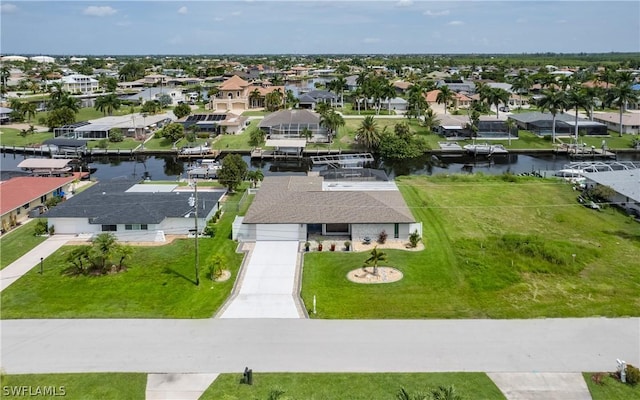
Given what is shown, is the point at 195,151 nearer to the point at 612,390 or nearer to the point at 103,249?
the point at 103,249

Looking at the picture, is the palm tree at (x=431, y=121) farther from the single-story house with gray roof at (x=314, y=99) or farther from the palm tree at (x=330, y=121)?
the single-story house with gray roof at (x=314, y=99)

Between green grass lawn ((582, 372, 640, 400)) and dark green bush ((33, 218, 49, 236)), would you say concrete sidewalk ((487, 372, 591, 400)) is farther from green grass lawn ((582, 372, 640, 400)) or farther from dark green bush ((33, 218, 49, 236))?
dark green bush ((33, 218, 49, 236))

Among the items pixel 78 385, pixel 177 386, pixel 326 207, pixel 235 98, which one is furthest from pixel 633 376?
pixel 235 98

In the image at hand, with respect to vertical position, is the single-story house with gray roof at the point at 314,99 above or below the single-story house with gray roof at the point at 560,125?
above

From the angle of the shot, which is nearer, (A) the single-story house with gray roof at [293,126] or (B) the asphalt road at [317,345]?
(B) the asphalt road at [317,345]

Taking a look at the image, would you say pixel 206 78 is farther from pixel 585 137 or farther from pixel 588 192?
pixel 588 192

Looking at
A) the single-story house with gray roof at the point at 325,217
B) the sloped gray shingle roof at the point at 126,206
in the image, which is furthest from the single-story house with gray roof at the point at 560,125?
the sloped gray shingle roof at the point at 126,206

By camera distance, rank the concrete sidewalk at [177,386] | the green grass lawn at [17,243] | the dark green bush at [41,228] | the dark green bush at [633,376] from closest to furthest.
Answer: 1. the concrete sidewalk at [177,386]
2. the dark green bush at [633,376]
3. the green grass lawn at [17,243]
4. the dark green bush at [41,228]
